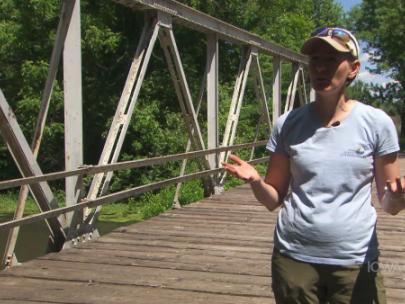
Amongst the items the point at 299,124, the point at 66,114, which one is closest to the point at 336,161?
the point at 299,124

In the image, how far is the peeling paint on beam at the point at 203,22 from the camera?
7168mm

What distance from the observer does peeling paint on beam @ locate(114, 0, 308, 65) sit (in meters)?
7.17

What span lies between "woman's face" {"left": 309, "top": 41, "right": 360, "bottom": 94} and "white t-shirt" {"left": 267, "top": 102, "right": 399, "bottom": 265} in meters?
0.13

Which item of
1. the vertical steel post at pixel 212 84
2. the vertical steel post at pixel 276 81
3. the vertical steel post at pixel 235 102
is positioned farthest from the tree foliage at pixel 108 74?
the vertical steel post at pixel 212 84

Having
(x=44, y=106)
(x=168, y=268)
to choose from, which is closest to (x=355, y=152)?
(x=168, y=268)

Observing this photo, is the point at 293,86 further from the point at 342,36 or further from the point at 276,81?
the point at 342,36

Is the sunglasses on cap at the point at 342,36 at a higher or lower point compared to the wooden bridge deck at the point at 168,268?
higher

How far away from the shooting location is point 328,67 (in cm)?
247

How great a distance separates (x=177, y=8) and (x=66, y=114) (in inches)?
101

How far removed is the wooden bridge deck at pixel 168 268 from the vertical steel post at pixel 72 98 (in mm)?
720

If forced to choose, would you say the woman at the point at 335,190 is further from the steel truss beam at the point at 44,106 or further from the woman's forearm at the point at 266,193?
the steel truss beam at the point at 44,106

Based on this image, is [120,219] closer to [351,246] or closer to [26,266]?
[26,266]

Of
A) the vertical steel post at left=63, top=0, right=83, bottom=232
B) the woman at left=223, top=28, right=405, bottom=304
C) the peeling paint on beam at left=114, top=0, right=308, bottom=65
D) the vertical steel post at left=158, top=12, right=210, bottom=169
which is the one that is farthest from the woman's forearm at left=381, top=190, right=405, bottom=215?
the vertical steel post at left=158, top=12, right=210, bottom=169

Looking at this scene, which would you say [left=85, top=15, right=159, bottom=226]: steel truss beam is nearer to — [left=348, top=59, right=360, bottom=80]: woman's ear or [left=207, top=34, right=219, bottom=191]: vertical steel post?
[left=207, top=34, right=219, bottom=191]: vertical steel post
